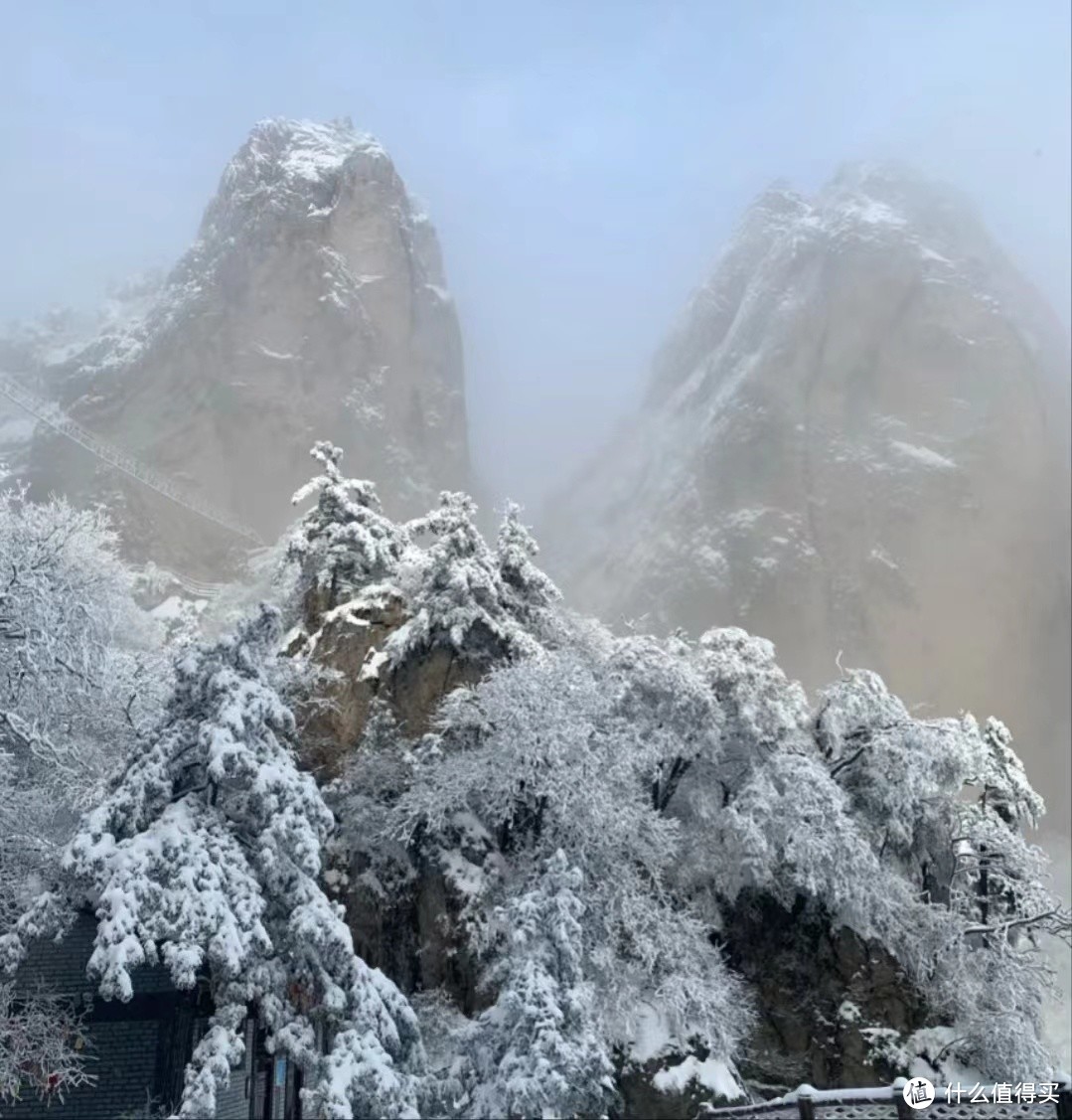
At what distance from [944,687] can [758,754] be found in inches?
2031

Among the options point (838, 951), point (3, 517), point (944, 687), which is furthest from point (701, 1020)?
point (944, 687)

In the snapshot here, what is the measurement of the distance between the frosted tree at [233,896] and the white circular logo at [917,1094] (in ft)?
21.9

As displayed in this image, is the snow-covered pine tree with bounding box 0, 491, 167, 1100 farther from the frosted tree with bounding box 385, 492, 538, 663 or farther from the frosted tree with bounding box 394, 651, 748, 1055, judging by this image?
the frosted tree with bounding box 385, 492, 538, 663

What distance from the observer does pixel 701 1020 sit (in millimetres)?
18844

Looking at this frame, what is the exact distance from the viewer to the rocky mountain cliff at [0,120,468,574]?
76.2 meters

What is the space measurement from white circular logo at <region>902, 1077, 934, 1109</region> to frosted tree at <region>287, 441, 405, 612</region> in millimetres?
20998

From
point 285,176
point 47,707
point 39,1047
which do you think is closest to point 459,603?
point 47,707

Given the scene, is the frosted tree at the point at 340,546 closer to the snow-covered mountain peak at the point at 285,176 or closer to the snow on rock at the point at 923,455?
the snow on rock at the point at 923,455

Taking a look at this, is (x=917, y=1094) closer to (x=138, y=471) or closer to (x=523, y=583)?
(x=523, y=583)

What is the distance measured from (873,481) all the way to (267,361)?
184ft

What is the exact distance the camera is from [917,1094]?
10.0 meters

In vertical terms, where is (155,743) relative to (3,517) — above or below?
below

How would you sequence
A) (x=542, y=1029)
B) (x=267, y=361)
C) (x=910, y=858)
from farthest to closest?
1. (x=267, y=361)
2. (x=910, y=858)
3. (x=542, y=1029)

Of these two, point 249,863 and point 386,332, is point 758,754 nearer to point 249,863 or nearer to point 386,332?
point 249,863
